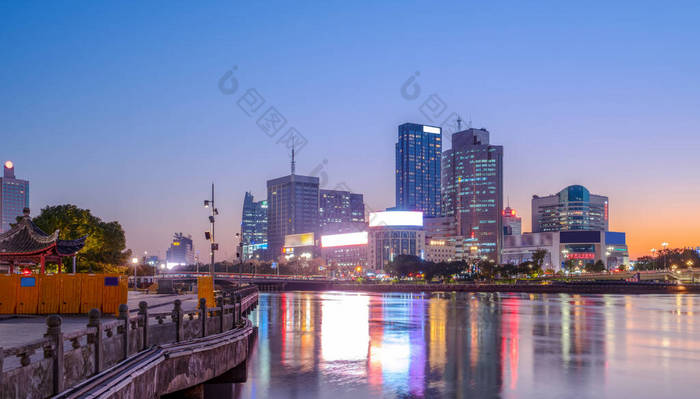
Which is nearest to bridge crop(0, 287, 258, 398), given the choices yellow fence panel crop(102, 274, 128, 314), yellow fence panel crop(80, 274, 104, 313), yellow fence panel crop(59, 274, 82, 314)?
yellow fence panel crop(102, 274, 128, 314)

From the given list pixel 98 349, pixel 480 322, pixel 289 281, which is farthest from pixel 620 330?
pixel 289 281

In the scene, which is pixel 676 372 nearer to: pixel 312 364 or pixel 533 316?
pixel 312 364

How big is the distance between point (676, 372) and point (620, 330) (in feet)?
79.6

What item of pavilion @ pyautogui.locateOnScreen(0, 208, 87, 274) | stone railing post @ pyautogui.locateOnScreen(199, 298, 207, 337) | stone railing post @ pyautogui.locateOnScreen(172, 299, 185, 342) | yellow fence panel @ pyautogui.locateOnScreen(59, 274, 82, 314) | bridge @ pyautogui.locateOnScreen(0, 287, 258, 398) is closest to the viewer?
bridge @ pyautogui.locateOnScreen(0, 287, 258, 398)

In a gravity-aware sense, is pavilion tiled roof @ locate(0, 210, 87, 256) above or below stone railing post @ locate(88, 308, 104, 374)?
above

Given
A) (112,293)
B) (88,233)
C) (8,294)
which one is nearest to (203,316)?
(112,293)

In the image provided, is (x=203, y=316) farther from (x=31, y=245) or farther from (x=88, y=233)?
(x=88, y=233)

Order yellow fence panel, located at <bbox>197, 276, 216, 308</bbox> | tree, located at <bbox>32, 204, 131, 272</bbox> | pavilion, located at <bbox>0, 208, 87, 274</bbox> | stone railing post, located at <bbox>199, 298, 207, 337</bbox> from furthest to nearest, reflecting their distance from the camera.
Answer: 1. tree, located at <bbox>32, 204, 131, 272</bbox>
2. pavilion, located at <bbox>0, 208, 87, 274</bbox>
3. yellow fence panel, located at <bbox>197, 276, 216, 308</bbox>
4. stone railing post, located at <bbox>199, 298, 207, 337</bbox>

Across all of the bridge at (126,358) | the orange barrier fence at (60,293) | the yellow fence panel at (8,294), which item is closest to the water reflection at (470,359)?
the bridge at (126,358)

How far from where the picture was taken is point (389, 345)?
42750 mm

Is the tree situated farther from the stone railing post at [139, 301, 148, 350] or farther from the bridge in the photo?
the stone railing post at [139, 301, 148, 350]

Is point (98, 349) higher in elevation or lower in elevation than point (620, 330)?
higher

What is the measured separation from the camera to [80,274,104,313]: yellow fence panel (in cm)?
3419

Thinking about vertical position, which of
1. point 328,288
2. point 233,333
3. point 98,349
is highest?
point 98,349
